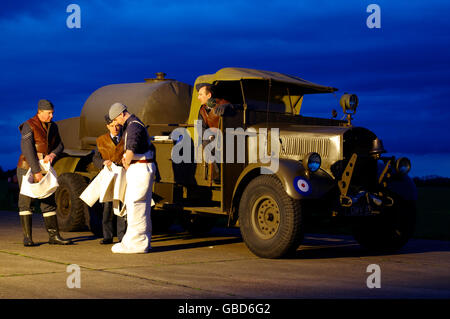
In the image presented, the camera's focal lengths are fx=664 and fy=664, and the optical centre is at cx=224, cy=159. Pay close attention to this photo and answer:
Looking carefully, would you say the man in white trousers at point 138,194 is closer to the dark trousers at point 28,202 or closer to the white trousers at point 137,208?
the white trousers at point 137,208

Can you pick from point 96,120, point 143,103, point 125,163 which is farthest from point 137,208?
point 96,120

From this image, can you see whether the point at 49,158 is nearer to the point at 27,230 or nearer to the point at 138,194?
the point at 27,230

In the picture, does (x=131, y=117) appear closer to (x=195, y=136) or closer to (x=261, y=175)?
(x=195, y=136)

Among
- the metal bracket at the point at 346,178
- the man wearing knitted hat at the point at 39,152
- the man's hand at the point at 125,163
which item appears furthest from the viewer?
the man wearing knitted hat at the point at 39,152

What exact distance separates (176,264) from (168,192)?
2.61m

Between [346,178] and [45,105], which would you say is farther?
[45,105]

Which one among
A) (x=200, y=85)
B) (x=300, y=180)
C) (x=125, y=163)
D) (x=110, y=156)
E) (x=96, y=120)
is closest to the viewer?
(x=300, y=180)

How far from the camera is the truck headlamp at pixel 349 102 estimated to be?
401 inches

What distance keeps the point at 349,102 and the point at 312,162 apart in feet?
5.64

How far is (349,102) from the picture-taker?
1020 cm

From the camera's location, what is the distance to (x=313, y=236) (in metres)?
12.7

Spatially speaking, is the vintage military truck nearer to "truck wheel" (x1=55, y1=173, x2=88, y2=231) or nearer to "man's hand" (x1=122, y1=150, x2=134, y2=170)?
"truck wheel" (x1=55, y1=173, x2=88, y2=231)

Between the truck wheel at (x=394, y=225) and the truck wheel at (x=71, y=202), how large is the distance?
5.08 meters

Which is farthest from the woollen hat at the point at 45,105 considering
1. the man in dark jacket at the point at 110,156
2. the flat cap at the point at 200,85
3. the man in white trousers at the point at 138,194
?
the flat cap at the point at 200,85
